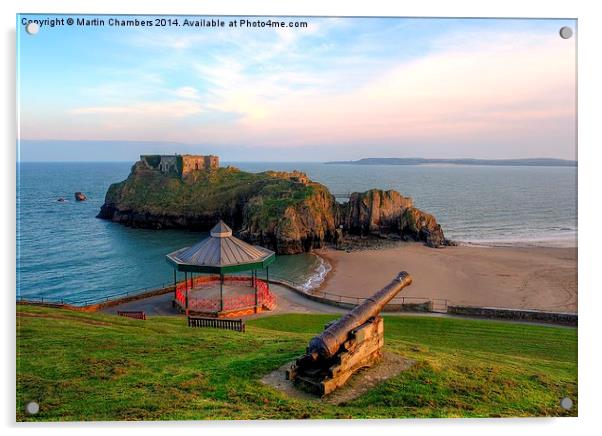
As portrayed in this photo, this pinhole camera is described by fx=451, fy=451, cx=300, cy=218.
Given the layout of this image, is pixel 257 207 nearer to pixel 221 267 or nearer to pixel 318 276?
pixel 318 276

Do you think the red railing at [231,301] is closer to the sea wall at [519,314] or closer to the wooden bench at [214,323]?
the wooden bench at [214,323]

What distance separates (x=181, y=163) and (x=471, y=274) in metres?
53.8

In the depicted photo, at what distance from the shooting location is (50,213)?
6631 cm

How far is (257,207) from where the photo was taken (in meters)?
52.2

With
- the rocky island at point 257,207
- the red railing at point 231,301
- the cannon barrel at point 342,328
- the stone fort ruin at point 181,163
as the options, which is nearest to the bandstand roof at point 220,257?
the red railing at point 231,301

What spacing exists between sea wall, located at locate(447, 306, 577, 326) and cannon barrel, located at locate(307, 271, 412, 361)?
9628mm

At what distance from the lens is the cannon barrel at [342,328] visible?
9.05 metres

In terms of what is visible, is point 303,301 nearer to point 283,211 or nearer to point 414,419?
point 414,419

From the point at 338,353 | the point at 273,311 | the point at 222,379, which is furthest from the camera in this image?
the point at 273,311

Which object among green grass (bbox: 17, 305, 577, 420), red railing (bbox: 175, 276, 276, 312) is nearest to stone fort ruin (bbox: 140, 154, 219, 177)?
red railing (bbox: 175, 276, 276, 312)

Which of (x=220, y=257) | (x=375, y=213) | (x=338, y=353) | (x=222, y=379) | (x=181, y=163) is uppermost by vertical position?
(x=181, y=163)

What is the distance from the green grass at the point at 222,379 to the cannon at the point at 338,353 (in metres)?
0.51

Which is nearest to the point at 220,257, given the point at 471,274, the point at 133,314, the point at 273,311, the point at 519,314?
the point at 273,311
